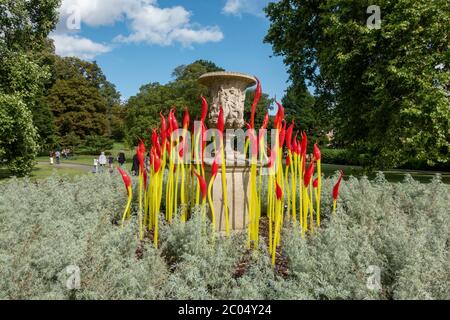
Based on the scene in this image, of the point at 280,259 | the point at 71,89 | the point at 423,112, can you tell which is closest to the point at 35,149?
the point at 280,259

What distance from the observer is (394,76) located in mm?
11367

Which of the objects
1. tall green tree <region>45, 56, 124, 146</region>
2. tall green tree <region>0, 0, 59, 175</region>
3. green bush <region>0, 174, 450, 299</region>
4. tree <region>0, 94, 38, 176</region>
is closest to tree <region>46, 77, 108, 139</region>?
tall green tree <region>45, 56, 124, 146</region>

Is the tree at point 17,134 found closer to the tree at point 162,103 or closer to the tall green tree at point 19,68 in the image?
the tall green tree at point 19,68

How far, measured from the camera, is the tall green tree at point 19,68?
13617 mm

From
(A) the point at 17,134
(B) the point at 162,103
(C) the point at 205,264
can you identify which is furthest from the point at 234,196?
(B) the point at 162,103

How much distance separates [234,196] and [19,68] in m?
14.1

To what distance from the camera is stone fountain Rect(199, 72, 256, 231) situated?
5008mm

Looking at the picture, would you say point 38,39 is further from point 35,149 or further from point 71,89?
point 71,89

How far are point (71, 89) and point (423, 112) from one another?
145 feet

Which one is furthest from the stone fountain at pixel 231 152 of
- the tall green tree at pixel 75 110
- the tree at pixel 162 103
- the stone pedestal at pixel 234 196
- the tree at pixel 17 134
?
the tall green tree at pixel 75 110

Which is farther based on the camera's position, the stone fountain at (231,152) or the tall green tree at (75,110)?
the tall green tree at (75,110)

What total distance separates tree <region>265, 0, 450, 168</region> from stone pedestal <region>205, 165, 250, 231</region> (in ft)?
Result: 28.7

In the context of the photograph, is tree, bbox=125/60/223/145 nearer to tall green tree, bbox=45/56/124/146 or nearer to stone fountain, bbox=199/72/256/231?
tall green tree, bbox=45/56/124/146
